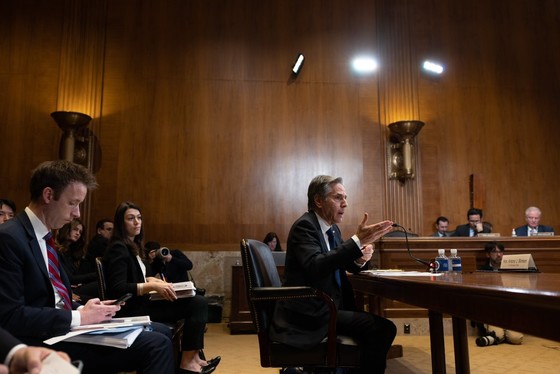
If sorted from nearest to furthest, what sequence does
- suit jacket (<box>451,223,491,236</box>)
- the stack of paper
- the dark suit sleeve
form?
the dark suit sleeve
the stack of paper
suit jacket (<box>451,223,491,236</box>)

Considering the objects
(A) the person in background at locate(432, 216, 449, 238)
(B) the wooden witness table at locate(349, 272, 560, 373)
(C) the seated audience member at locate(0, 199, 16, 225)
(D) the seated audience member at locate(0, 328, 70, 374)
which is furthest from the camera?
(A) the person in background at locate(432, 216, 449, 238)

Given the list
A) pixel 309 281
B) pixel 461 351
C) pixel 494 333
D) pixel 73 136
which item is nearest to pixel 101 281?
pixel 309 281

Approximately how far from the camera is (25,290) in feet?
5.23

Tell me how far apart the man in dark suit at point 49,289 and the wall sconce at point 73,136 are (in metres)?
4.57

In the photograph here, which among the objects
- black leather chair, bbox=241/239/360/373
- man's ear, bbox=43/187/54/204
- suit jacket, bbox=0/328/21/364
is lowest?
black leather chair, bbox=241/239/360/373

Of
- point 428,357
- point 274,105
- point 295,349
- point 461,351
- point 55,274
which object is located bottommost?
point 428,357

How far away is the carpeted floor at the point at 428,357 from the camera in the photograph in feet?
11.4

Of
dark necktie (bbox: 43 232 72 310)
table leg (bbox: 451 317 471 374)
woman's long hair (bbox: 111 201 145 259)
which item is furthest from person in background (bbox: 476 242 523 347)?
dark necktie (bbox: 43 232 72 310)

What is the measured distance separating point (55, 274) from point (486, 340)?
3855 millimetres

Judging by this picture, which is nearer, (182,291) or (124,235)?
(182,291)

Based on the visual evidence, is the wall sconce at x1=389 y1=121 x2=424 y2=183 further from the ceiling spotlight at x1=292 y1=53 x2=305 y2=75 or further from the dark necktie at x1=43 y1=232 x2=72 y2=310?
the dark necktie at x1=43 y1=232 x2=72 y2=310

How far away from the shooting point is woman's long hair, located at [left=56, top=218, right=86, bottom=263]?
421cm

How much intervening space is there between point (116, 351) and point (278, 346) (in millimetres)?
691

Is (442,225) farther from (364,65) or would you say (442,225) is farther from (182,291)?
(182,291)
